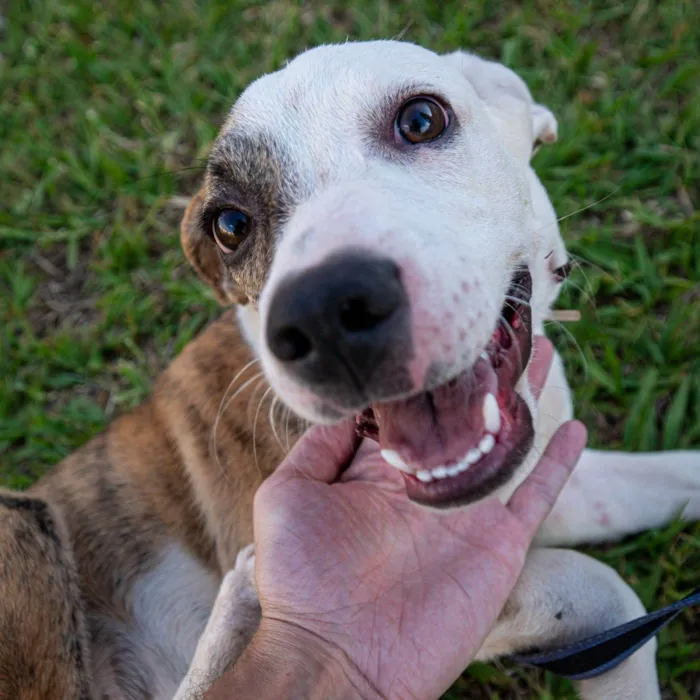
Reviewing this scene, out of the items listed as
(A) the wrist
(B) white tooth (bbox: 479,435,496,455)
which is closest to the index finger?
(B) white tooth (bbox: 479,435,496,455)

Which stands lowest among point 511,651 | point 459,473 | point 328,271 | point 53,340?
point 511,651

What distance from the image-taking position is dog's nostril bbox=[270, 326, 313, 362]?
5.92ft

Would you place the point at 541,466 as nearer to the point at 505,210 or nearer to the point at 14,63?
the point at 505,210

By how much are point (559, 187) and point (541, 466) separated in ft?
6.87

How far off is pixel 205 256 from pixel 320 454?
3.37ft

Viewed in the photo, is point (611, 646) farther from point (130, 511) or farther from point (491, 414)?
point (130, 511)

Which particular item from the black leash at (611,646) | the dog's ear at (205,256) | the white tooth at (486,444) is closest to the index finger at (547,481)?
the black leash at (611,646)

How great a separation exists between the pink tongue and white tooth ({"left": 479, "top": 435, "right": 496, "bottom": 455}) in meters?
0.01

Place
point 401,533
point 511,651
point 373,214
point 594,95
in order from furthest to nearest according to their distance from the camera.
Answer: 1. point 594,95
2. point 511,651
3. point 401,533
4. point 373,214

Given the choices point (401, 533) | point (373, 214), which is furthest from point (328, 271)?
point (401, 533)

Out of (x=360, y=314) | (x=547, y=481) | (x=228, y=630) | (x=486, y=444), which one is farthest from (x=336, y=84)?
(x=228, y=630)

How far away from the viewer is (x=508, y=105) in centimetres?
281

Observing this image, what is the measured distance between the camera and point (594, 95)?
4.51 meters

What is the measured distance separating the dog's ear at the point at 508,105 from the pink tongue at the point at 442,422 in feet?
3.45
